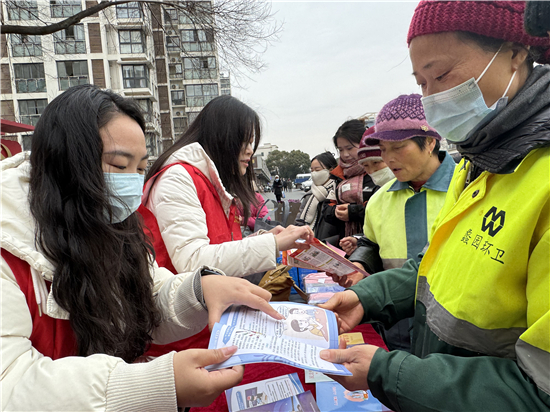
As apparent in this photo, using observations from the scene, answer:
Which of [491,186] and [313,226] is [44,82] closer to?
[313,226]

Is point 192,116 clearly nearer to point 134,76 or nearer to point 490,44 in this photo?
point 134,76

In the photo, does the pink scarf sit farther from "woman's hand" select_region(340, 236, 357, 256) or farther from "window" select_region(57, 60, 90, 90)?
"window" select_region(57, 60, 90, 90)

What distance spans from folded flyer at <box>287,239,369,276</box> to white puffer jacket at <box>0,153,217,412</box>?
1107 millimetres

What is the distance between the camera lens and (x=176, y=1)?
6.84 meters

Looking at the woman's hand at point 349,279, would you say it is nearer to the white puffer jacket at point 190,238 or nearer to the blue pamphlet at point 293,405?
the white puffer jacket at point 190,238

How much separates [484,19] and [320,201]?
366cm

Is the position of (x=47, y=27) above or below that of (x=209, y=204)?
above

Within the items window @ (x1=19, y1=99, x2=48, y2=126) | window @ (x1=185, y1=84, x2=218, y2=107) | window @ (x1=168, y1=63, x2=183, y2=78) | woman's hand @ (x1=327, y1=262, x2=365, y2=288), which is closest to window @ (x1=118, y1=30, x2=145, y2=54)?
window @ (x1=19, y1=99, x2=48, y2=126)

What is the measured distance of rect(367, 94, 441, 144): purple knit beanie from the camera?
2084 millimetres

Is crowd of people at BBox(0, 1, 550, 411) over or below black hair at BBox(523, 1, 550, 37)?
below

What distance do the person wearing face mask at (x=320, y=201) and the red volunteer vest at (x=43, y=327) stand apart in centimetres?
309

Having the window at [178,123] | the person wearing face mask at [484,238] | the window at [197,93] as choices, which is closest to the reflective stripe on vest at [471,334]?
the person wearing face mask at [484,238]

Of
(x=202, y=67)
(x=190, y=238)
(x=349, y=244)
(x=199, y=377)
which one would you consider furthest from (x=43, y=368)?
(x=202, y=67)

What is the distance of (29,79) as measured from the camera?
26.6 m
